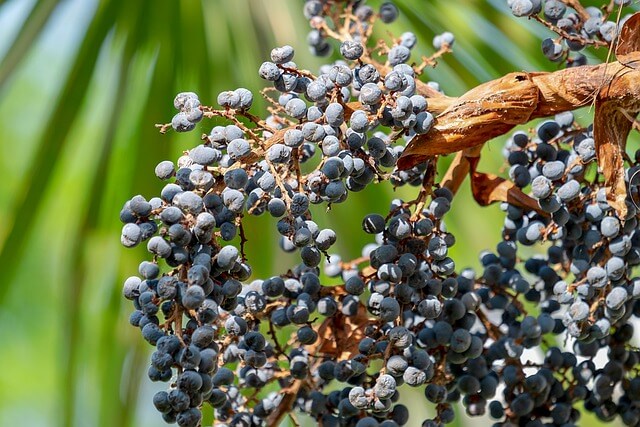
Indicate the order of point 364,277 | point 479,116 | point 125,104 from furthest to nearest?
point 125,104, point 364,277, point 479,116

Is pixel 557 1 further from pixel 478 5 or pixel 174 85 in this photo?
pixel 174 85

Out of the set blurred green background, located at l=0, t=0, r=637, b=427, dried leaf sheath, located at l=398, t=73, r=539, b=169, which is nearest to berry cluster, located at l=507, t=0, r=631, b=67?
dried leaf sheath, located at l=398, t=73, r=539, b=169

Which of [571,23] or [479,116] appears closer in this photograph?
[479,116]

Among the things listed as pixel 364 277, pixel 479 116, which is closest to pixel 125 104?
pixel 364 277

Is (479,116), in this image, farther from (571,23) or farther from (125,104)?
(125,104)

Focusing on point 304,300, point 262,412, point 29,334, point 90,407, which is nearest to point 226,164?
point 304,300

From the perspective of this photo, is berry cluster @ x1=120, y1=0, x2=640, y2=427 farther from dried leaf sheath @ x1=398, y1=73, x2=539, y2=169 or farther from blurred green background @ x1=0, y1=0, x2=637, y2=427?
blurred green background @ x1=0, y1=0, x2=637, y2=427

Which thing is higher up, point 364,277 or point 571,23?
point 571,23
